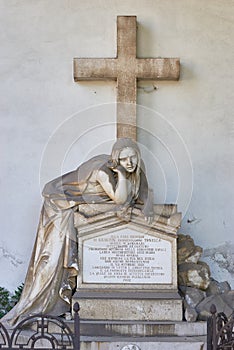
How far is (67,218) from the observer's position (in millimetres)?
6344

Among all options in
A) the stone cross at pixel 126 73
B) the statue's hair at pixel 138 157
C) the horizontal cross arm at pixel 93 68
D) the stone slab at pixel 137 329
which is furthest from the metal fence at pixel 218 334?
the horizontal cross arm at pixel 93 68

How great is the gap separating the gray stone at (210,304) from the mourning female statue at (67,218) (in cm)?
86

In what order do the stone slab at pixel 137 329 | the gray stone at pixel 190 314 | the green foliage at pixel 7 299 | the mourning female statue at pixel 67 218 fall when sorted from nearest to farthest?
the stone slab at pixel 137 329, the gray stone at pixel 190 314, the mourning female statue at pixel 67 218, the green foliage at pixel 7 299

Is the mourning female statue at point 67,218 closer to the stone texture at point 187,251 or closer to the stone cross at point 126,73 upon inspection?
the stone texture at point 187,251

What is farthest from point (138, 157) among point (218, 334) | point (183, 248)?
point (218, 334)

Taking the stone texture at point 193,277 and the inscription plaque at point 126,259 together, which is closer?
the inscription plaque at point 126,259

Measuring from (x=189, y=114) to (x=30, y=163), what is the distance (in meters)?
1.75

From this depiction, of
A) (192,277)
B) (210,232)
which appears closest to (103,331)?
(192,277)

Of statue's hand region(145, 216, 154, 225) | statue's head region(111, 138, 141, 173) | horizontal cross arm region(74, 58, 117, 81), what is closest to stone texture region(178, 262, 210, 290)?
statue's hand region(145, 216, 154, 225)

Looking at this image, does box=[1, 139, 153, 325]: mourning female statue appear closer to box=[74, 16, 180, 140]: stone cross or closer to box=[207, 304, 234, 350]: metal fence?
box=[74, 16, 180, 140]: stone cross

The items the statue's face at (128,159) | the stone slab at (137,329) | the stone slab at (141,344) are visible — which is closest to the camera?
the stone slab at (141,344)

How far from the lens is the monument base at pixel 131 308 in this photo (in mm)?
6016

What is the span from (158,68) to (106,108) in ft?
2.29

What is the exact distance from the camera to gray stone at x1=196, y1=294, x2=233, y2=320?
6.09 m
